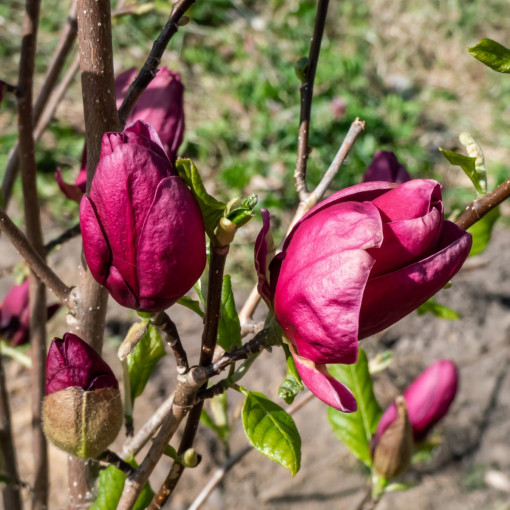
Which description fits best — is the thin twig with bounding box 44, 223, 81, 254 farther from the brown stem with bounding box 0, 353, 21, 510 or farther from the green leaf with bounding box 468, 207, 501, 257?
the green leaf with bounding box 468, 207, 501, 257

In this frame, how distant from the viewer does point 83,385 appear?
444 millimetres

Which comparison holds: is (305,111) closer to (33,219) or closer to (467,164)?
(467,164)

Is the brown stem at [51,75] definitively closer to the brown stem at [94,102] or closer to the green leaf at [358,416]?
the brown stem at [94,102]

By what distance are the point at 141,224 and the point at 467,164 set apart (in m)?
0.25

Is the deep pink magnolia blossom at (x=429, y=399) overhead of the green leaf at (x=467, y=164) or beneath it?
beneath

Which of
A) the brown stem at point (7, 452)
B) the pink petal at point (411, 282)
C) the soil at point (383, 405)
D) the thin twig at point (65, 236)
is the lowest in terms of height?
the soil at point (383, 405)

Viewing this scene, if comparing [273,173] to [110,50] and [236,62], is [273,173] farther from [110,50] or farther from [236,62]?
[110,50]

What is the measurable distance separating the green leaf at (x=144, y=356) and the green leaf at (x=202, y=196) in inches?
8.8

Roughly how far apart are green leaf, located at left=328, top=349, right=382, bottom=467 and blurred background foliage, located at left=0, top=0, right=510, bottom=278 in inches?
54.9

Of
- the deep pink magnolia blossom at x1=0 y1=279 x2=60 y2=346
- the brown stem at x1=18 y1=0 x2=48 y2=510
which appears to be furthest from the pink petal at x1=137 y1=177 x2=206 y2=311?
the deep pink magnolia blossom at x1=0 y1=279 x2=60 y2=346

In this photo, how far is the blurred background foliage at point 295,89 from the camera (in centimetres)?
243

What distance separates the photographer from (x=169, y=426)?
470mm

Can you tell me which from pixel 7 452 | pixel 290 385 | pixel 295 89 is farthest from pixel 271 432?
pixel 295 89

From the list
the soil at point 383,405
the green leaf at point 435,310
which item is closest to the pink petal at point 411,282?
the green leaf at point 435,310
